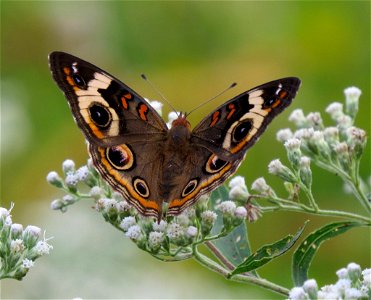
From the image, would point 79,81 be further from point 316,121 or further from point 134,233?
point 316,121

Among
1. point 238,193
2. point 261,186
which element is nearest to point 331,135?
point 261,186

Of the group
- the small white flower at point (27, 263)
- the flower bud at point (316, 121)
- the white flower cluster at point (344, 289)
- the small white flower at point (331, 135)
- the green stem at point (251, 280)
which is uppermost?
the flower bud at point (316, 121)

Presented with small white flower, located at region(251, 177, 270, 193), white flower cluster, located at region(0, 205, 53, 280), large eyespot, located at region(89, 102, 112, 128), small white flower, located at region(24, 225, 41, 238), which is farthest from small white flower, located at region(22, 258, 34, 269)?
small white flower, located at region(251, 177, 270, 193)

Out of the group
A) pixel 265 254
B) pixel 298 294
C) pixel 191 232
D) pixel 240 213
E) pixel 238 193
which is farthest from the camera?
pixel 238 193

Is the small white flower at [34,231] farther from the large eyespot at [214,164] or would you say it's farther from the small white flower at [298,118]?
the small white flower at [298,118]

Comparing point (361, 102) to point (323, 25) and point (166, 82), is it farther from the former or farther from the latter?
point (166, 82)

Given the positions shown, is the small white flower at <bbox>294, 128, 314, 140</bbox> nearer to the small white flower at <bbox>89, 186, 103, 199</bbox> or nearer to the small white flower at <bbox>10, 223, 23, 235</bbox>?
the small white flower at <bbox>89, 186, 103, 199</bbox>

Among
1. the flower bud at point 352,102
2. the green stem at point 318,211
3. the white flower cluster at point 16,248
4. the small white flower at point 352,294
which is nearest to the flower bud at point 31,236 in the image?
the white flower cluster at point 16,248
